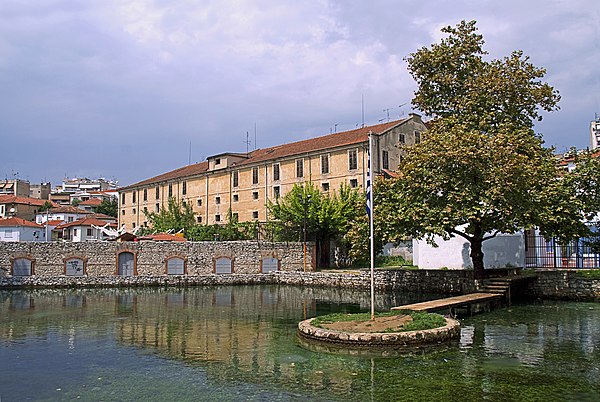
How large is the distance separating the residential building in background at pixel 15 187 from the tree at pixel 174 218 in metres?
56.1

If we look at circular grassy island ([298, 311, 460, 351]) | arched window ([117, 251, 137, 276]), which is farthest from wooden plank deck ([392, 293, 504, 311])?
arched window ([117, 251, 137, 276])

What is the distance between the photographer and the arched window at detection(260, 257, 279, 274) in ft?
138

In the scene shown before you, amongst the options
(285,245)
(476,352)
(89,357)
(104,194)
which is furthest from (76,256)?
(104,194)

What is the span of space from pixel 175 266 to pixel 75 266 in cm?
695

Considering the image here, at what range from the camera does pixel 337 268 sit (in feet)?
145

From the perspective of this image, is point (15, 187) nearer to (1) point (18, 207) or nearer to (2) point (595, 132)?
(1) point (18, 207)

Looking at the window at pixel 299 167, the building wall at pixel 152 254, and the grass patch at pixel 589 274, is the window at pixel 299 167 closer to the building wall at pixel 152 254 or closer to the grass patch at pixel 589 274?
the building wall at pixel 152 254

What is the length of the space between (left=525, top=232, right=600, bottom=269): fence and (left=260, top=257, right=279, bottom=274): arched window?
Result: 18256 mm

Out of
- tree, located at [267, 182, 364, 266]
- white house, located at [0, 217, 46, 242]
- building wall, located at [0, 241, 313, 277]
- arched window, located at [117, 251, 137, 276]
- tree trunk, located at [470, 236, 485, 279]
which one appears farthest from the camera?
white house, located at [0, 217, 46, 242]

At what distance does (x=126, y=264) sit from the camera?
39594 millimetres

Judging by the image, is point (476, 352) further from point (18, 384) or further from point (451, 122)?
point (451, 122)

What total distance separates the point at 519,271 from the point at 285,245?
19.0 meters

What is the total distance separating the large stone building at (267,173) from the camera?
148 feet

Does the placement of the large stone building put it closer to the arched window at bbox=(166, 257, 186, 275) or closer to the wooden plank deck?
the arched window at bbox=(166, 257, 186, 275)
